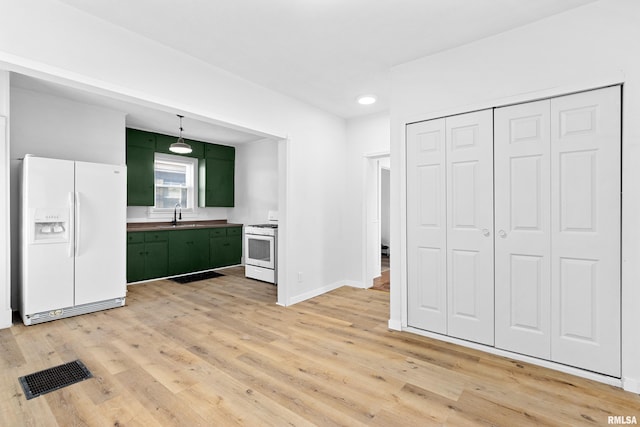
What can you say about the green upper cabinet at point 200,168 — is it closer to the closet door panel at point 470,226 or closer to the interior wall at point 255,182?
the interior wall at point 255,182

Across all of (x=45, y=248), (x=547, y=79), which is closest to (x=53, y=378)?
(x=45, y=248)

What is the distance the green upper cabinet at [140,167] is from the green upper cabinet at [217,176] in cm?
108

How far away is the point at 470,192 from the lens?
2771 mm

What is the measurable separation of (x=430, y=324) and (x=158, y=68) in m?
3.38

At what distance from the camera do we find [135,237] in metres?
5.00

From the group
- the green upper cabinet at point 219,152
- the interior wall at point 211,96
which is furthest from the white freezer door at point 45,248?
the green upper cabinet at point 219,152

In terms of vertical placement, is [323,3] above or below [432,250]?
above

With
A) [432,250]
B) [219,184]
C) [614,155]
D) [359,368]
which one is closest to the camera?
[614,155]

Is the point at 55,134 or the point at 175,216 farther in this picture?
the point at 175,216

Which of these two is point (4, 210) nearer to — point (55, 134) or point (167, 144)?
point (55, 134)

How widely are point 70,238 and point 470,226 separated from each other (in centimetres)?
421

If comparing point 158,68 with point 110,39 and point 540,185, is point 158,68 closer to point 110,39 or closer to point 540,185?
point 110,39

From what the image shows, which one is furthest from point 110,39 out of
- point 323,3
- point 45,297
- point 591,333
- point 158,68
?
point 591,333

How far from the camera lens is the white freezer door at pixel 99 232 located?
365 cm
